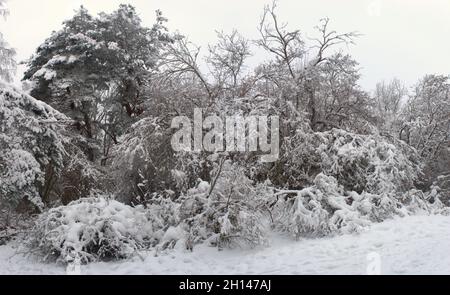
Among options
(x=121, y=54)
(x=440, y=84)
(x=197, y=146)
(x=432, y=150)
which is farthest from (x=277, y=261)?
(x=440, y=84)

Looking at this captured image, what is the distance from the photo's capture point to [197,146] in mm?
12188

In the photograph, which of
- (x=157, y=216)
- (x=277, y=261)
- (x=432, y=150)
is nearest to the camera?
(x=277, y=261)

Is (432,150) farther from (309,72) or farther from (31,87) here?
(31,87)

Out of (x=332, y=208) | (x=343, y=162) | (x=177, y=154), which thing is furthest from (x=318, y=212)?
(x=177, y=154)

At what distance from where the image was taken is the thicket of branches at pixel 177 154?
9820 mm

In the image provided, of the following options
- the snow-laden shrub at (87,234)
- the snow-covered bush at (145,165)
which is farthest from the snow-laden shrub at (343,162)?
the snow-laden shrub at (87,234)

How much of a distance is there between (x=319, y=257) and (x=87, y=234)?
4.60 m

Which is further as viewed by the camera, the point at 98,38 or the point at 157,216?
the point at 98,38

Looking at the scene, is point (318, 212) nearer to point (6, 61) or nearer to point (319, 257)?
point (319, 257)

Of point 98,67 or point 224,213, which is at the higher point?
point 98,67

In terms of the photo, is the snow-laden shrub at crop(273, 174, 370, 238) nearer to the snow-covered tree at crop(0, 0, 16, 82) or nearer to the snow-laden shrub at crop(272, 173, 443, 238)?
the snow-laden shrub at crop(272, 173, 443, 238)

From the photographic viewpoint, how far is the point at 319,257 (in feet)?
27.5

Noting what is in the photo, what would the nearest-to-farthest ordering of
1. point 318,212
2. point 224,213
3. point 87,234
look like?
point 87,234 → point 224,213 → point 318,212

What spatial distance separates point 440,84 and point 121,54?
15089mm
